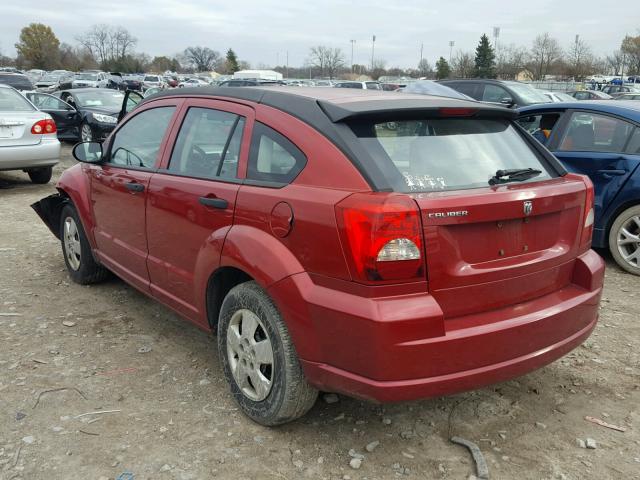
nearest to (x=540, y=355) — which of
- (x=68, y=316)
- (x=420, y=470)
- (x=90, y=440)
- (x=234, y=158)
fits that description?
(x=420, y=470)

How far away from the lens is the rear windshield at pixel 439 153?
103 inches

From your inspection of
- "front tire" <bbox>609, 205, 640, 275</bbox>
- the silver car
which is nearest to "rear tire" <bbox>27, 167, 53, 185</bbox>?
the silver car

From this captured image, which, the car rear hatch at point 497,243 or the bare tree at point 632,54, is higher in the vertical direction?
the bare tree at point 632,54

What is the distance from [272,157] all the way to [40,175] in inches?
340

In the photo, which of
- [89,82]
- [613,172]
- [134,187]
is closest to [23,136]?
[134,187]

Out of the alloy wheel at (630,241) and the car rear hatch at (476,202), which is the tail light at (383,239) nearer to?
the car rear hatch at (476,202)

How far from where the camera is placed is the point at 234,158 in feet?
10.3

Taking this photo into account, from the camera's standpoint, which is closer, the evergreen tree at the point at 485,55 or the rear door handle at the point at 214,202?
the rear door handle at the point at 214,202

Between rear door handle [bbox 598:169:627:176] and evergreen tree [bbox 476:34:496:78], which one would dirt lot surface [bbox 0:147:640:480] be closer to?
rear door handle [bbox 598:169:627:176]

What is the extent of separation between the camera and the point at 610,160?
5.57 meters

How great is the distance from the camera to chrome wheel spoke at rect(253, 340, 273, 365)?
2830 millimetres

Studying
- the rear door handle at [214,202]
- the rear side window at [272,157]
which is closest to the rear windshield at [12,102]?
the rear door handle at [214,202]

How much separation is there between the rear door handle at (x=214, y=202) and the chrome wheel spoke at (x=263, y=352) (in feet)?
2.36

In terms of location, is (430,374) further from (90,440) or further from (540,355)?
(90,440)
